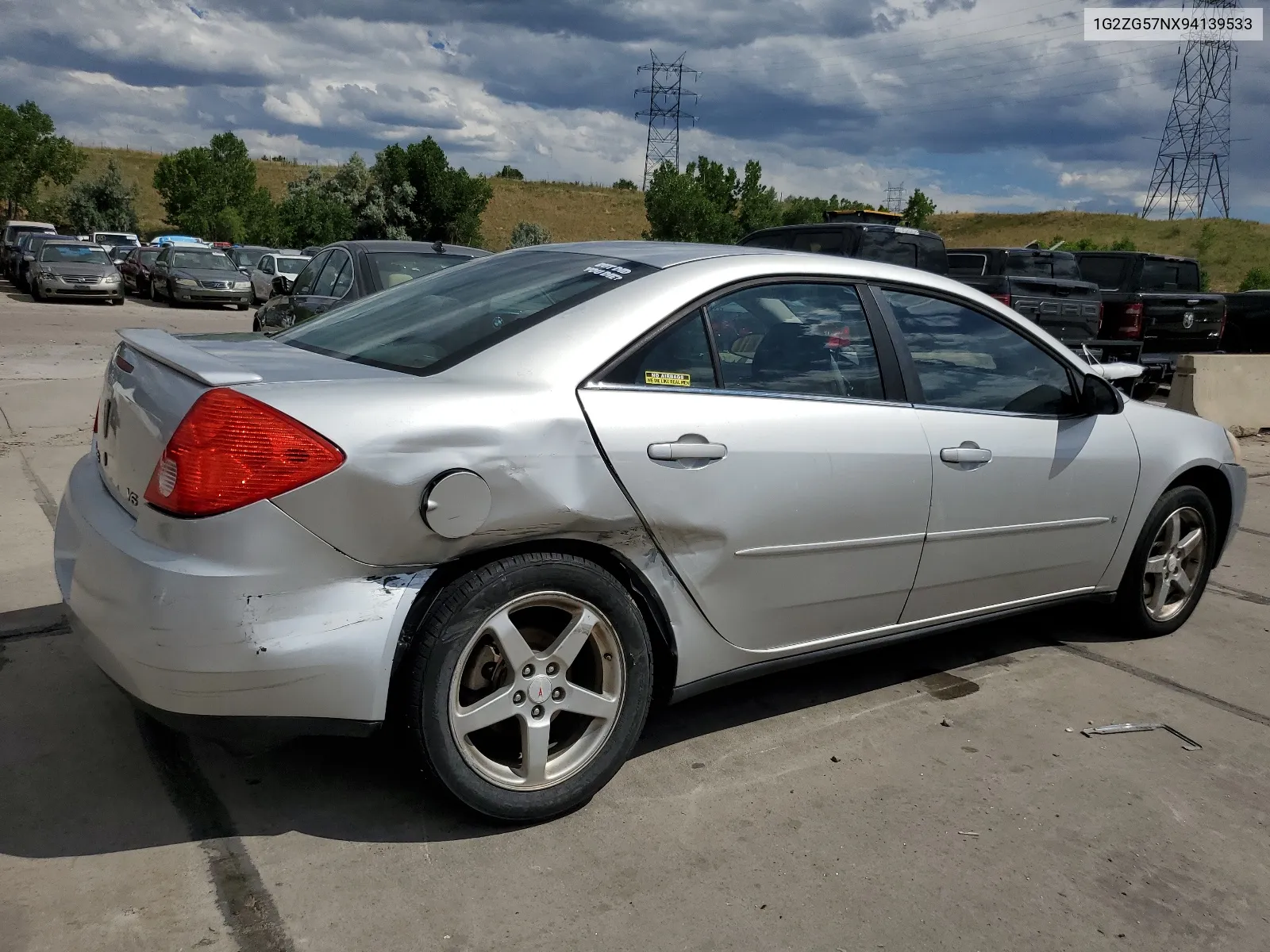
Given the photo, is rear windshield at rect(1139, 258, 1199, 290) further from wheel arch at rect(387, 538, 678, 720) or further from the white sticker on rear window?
wheel arch at rect(387, 538, 678, 720)

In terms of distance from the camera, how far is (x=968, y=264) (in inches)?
528

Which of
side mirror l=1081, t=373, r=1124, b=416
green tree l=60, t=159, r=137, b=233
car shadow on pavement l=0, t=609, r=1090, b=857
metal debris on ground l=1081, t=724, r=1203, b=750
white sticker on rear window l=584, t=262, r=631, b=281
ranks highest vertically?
green tree l=60, t=159, r=137, b=233

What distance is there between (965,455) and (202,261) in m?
25.5

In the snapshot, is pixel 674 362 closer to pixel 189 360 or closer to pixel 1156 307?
pixel 189 360

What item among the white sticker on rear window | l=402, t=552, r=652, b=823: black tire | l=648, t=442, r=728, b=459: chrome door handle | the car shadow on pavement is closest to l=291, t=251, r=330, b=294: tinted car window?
the car shadow on pavement

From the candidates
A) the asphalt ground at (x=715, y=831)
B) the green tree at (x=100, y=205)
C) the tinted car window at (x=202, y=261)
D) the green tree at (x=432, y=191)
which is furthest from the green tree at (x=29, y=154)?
the asphalt ground at (x=715, y=831)

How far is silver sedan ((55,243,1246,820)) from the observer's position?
2564mm

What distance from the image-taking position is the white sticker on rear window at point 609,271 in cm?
331

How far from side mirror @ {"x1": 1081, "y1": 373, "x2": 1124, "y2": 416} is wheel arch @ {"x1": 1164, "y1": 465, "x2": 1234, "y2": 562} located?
72cm

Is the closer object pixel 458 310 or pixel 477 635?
pixel 477 635

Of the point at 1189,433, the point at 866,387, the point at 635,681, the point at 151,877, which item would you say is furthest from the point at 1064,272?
the point at 151,877

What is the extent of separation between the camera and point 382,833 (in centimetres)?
288

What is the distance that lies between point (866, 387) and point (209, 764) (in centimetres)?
236

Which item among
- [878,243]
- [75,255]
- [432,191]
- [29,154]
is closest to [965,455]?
[878,243]
